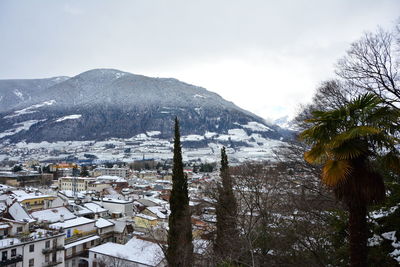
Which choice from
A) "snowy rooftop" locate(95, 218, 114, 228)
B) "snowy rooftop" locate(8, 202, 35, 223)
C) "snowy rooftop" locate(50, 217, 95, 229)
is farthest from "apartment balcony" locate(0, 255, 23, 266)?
"snowy rooftop" locate(95, 218, 114, 228)

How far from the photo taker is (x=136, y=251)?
25359 millimetres

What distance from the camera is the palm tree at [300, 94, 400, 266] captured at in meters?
4.71

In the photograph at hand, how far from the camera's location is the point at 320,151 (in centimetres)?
513

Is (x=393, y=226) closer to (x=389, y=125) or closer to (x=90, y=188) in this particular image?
(x=389, y=125)

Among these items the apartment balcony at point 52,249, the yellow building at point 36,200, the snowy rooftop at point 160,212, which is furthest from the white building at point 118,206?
the apartment balcony at point 52,249

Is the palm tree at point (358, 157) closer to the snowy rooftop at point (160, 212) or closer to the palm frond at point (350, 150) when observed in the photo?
the palm frond at point (350, 150)

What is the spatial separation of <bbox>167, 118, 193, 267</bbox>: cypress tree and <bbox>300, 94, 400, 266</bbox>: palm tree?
11.4 metres

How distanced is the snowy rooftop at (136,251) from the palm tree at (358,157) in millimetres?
20386

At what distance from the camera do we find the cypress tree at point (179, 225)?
617 inches

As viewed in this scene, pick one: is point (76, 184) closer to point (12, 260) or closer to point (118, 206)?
point (118, 206)

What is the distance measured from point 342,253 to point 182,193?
464 inches

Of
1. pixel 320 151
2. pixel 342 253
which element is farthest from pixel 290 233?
pixel 320 151

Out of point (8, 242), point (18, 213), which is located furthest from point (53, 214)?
point (8, 242)

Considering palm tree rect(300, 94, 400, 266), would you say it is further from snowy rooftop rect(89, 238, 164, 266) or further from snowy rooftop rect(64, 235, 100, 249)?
snowy rooftop rect(64, 235, 100, 249)
